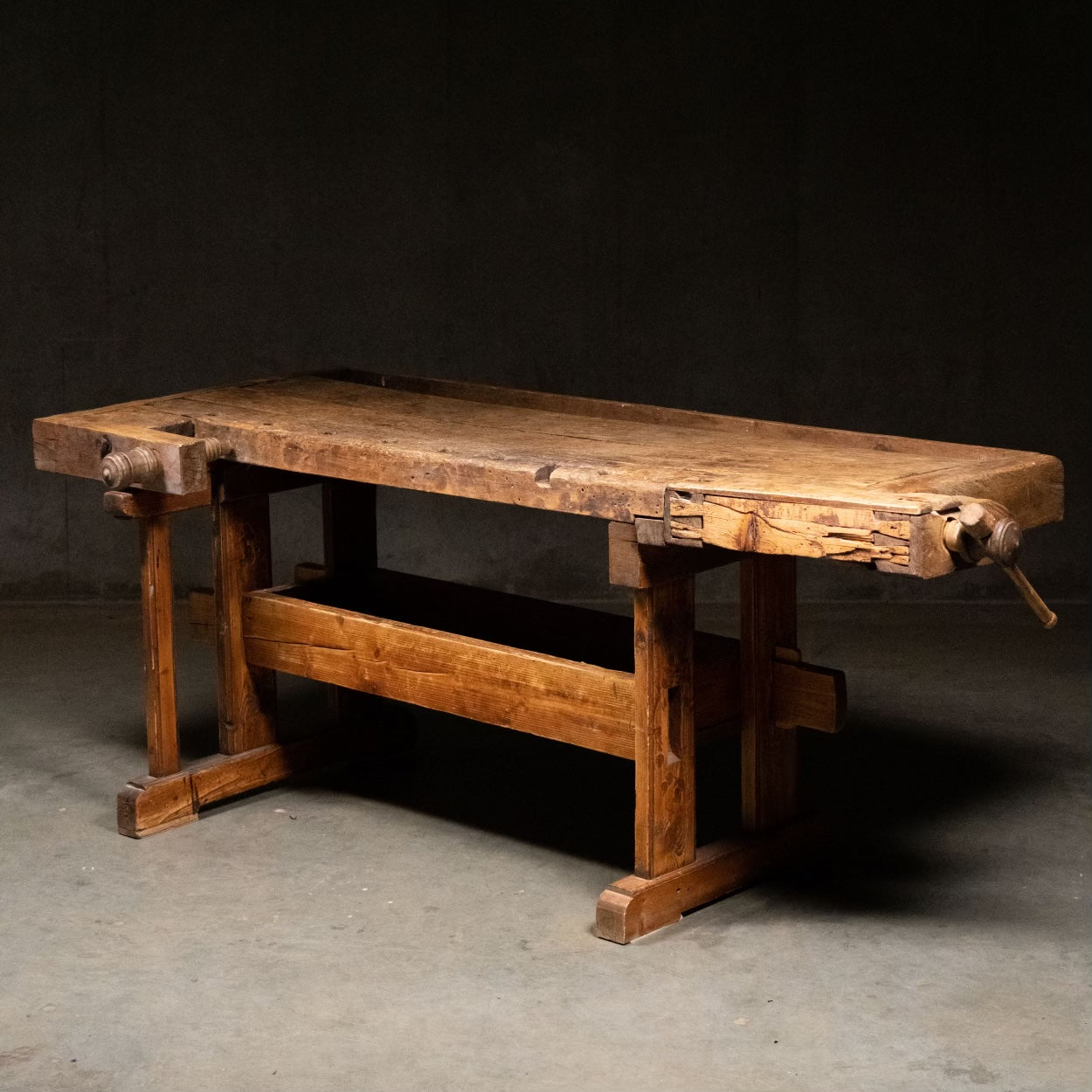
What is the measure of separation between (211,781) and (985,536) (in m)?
2.18

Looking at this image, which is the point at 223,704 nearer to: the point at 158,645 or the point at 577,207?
the point at 158,645

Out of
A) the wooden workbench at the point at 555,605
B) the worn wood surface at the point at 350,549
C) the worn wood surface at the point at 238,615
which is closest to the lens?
the wooden workbench at the point at 555,605

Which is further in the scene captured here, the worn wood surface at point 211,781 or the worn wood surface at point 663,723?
the worn wood surface at point 211,781

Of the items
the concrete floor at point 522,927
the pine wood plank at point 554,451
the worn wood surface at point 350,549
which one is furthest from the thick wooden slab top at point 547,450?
the concrete floor at point 522,927

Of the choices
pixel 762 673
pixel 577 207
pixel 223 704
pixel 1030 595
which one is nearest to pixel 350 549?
pixel 223 704

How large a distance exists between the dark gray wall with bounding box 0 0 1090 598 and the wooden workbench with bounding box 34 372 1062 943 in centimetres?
156

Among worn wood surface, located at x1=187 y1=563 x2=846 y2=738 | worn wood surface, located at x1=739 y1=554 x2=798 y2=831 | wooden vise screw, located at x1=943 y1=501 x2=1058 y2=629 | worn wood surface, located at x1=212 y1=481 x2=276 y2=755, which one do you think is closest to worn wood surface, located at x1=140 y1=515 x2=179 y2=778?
worn wood surface, located at x1=212 y1=481 x2=276 y2=755

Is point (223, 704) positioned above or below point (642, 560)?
below

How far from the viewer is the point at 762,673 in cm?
429

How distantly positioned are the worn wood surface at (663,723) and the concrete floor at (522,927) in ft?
0.65

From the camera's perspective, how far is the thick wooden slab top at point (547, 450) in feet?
12.6

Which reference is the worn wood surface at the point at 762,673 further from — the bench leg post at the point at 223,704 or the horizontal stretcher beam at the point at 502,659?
the bench leg post at the point at 223,704

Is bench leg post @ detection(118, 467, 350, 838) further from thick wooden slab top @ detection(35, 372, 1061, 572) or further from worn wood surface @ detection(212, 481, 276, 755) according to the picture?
thick wooden slab top @ detection(35, 372, 1061, 572)

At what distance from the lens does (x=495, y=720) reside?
14.3 ft
